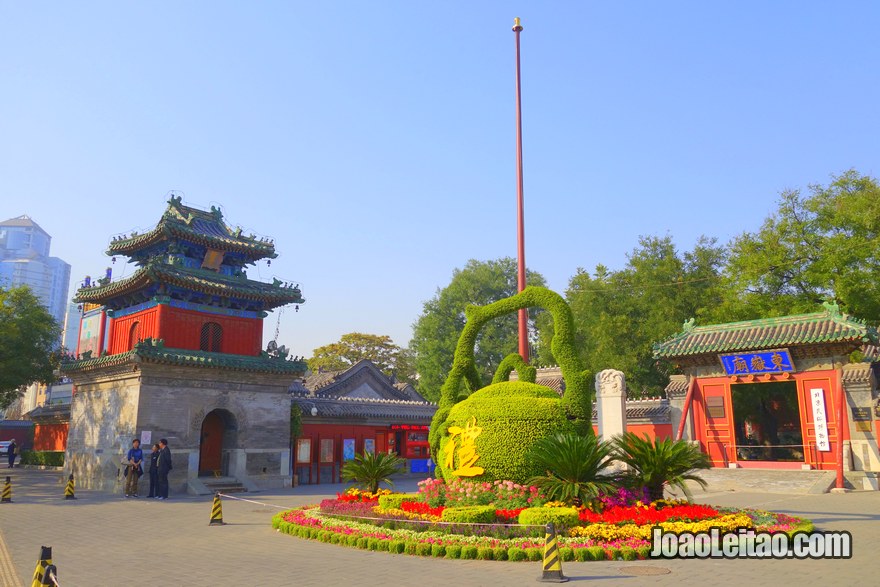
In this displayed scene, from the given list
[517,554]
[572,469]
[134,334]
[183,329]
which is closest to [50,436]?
[134,334]

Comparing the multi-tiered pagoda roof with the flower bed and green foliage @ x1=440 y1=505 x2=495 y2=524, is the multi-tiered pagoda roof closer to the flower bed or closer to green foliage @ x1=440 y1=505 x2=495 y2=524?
the flower bed

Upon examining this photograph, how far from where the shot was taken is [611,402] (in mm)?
16906

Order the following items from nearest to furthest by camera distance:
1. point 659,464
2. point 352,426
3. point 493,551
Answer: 1. point 493,551
2. point 659,464
3. point 352,426

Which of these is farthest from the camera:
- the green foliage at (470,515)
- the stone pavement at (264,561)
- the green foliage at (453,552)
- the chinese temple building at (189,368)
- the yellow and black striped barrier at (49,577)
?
the chinese temple building at (189,368)

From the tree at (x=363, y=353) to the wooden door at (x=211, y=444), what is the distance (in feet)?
112

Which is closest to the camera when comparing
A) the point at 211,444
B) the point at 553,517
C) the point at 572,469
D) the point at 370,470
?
the point at 553,517

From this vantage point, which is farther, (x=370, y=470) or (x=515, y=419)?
(x=370, y=470)

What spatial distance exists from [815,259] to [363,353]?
1549 inches

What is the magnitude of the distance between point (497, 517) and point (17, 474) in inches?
1127

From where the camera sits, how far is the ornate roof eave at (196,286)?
22.7 meters

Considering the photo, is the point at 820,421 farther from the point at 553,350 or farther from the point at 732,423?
the point at 553,350

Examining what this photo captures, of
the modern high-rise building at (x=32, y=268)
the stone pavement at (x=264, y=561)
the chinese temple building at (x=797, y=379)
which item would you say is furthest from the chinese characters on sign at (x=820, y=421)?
the modern high-rise building at (x=32, y=268)

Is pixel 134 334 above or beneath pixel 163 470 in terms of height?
above

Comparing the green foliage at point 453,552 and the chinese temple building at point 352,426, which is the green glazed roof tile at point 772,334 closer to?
the chinese temple building at point 352,426
